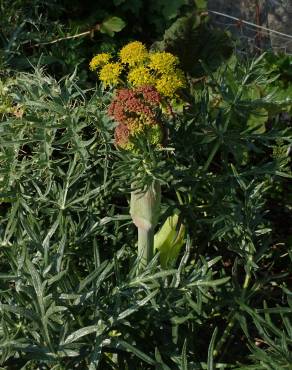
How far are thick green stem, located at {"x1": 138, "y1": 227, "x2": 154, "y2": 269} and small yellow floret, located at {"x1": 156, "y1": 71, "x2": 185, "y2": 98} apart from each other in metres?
0.36

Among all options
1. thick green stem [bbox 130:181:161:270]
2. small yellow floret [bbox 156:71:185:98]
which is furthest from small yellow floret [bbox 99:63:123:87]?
thick green stem [bbox 130:181:161:270]

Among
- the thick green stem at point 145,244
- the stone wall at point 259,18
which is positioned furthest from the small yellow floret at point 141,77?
the stone wall at point 259,18

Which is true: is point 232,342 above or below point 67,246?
below

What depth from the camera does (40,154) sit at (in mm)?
1579

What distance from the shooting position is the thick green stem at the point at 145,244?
157 centimetres

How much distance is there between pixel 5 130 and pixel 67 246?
0.37 m

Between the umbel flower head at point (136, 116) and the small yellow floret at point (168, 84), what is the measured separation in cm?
5

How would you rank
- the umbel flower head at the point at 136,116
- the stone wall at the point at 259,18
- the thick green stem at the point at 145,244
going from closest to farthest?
the umbel flower head at the point at 136,116
the thick green stem at the point at 145,244
the stone wall at the point at 259,18

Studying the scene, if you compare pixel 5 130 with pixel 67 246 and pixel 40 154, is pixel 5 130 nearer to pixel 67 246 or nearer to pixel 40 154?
pixel 40 154

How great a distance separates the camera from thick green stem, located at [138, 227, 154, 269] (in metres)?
1.57

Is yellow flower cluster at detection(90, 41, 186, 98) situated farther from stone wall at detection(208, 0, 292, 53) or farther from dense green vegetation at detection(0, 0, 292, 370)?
stone wall at detection(208, 0, 292, 53)

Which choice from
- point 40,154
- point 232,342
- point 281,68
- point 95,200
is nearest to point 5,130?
point 40,154

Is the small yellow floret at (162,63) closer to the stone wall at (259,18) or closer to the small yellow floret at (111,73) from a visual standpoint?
the small yellow floret at (111,73)

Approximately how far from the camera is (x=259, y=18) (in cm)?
377
